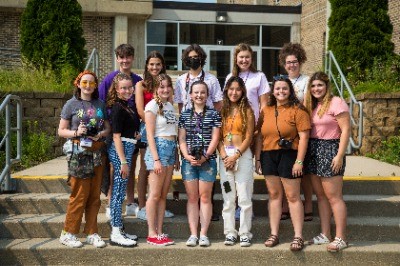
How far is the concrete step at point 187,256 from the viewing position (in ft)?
15.1

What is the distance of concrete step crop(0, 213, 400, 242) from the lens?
4961 millimetres

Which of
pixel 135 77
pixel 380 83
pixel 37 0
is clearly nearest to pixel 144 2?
pixel 37 0

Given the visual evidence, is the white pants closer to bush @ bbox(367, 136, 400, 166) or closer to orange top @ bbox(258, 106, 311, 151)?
orange top @ bbox(258, 106, 311, 151)

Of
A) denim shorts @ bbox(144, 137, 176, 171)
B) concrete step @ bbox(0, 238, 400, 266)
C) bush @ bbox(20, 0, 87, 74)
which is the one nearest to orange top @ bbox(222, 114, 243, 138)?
denim shorts @ bbox(144, 137, 176, 171)

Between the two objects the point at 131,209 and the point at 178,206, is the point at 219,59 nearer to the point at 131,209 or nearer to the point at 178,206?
the point at 178,206

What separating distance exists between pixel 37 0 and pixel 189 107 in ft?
27.2

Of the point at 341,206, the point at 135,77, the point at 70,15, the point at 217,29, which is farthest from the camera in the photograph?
the point at 217,29

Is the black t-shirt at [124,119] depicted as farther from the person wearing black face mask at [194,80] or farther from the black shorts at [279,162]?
the black shorts at [279,162]

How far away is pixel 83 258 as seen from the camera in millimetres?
4621

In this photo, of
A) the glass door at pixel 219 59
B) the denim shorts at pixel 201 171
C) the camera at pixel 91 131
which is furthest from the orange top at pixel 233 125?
the glass door at pixel 219 59

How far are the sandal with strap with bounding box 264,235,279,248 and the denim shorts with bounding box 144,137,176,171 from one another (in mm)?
1190

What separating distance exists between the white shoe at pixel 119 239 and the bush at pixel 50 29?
7.02 metres

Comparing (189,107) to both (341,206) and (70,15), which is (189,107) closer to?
(341,206)

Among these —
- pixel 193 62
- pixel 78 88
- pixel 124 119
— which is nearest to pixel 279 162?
pixel 193 62
